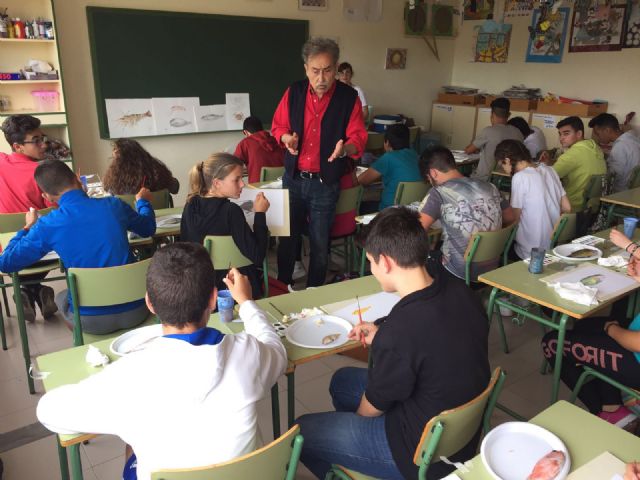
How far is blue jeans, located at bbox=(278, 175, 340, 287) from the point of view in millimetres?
3641

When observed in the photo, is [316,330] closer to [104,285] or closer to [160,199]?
[104,285]

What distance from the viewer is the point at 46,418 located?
4.24 ft

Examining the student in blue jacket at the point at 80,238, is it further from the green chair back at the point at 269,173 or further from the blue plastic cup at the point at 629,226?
the blue plastic cup at the point at 629,226

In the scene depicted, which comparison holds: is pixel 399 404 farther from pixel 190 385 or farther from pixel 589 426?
pixel 190 385

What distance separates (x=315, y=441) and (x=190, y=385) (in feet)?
2.33

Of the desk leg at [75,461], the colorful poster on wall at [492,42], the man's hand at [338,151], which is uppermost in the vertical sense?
the colorful poster on wall at [492,42]

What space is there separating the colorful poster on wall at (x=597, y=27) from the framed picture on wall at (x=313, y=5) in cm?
344

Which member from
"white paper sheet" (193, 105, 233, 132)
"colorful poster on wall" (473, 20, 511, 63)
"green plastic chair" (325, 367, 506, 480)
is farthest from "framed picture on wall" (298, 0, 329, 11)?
"green plastic chair" (325, 367, 506, 480)

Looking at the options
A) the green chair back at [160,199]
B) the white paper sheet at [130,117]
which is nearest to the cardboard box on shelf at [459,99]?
the white paper sheet at [130,117]

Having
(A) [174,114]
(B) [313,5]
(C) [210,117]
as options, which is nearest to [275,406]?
(A) [174,114]

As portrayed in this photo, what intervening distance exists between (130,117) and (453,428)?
5.48 meters

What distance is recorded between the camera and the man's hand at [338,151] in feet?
11.2

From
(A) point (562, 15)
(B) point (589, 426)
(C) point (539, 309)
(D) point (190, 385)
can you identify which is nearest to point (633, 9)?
(A) point (562, 15)

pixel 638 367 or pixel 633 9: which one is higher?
pixel 633 9
